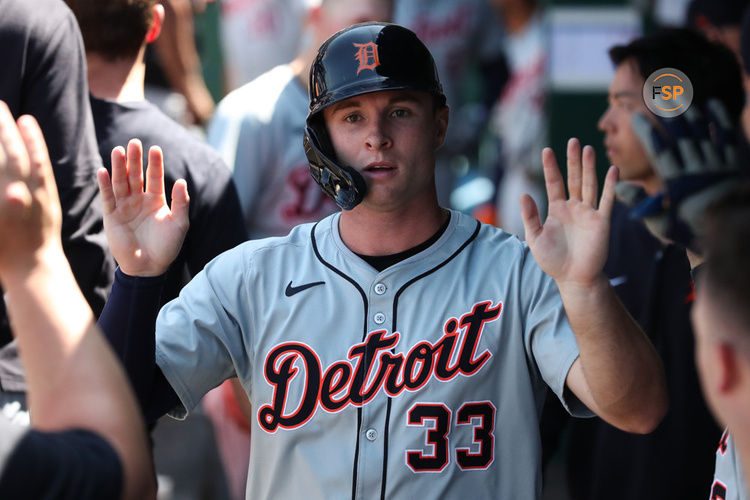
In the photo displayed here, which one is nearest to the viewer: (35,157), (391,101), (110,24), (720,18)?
(35,157)

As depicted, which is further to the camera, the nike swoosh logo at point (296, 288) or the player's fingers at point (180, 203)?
the nike swoosh logo at point (296, 288)

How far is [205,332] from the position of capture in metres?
2.58

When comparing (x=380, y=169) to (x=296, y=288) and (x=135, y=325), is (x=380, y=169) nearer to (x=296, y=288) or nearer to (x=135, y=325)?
(x=296, y=288)

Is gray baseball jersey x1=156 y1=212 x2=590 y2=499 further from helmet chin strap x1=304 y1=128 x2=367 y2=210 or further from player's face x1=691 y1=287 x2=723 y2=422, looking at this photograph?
player's face x1=691 y1=287 x2=723 y2=422

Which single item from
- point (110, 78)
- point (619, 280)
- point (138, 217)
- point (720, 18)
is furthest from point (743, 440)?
point (720, 18)

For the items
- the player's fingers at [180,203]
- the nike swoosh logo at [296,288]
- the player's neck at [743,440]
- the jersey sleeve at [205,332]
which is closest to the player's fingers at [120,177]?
the player's fingers at [180,203]

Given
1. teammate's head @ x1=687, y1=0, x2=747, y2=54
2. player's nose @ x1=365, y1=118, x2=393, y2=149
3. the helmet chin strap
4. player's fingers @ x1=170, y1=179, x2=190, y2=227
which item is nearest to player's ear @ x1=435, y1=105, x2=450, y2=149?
player's nose @ x1=365, y1=118, x2=393, y2=149

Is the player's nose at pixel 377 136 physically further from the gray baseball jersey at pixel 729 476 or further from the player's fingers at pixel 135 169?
the gray baseball jersey at pixel 729 476

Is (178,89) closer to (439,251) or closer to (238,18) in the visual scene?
(238,18)

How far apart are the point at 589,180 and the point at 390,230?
0.57 metres

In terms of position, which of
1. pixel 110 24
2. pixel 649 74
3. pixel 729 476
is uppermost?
pixel 110 24

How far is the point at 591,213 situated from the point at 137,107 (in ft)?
5.85

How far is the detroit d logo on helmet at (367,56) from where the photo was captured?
263 cm

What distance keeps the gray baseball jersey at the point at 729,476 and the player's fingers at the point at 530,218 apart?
66 centimetres
